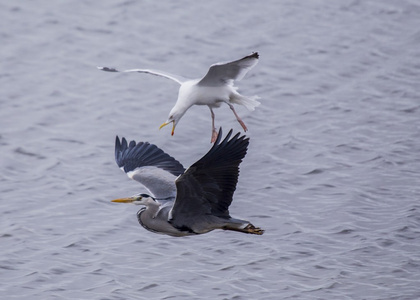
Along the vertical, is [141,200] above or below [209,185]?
below

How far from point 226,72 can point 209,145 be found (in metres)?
2.56

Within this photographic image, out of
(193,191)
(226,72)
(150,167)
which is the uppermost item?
(226,72)

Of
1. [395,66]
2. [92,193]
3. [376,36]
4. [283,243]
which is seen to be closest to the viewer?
[283,243]

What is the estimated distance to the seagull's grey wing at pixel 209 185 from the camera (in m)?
9.73

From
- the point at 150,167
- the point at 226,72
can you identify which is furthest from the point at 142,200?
the point at 226,72

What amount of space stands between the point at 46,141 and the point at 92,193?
6.32 feet

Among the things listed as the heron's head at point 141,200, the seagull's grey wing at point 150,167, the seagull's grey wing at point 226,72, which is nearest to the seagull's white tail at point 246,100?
the seagull's grey wing at point 226,72

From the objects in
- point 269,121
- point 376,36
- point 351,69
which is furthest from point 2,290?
point 376,36

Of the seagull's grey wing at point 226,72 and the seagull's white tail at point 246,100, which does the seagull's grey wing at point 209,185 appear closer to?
the seagull's grey wing at point 226,72

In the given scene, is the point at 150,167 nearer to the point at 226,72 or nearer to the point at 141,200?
the point at 141,200

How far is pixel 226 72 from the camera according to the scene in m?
12.3

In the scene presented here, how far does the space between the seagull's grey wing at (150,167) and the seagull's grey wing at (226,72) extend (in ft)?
3.58

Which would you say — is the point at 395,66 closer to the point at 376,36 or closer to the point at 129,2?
the point at 376,36

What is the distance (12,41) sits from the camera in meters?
19.0
